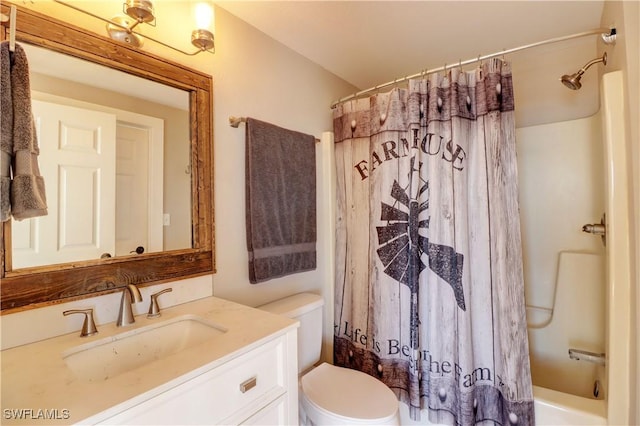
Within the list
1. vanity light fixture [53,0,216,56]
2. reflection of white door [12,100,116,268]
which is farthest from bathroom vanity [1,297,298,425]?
vanity light fixture [53,0,216,56]

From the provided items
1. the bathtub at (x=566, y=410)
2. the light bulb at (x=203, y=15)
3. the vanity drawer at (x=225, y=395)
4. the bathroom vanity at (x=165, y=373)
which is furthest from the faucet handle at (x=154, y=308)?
the bathtub at (x=566, y=410)

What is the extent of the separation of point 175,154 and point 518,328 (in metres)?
1.72

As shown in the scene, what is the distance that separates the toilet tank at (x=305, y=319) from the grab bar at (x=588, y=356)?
4.62ft

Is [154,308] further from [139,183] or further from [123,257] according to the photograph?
[139,183]

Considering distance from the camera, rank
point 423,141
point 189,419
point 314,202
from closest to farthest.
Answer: point 189,419
point 423,141
point 314,202

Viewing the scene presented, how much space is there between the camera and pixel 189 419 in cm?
73

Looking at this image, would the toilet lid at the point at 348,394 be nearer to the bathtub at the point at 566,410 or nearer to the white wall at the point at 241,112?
the white wall at the point at 241,112

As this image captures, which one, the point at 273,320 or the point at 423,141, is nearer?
the point at 273,320

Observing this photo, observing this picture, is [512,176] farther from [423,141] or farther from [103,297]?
[103,297]

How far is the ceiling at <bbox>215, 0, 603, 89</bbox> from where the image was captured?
56.5 inches

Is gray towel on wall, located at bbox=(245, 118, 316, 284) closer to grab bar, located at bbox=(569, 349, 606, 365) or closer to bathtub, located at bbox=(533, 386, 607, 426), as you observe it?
bathtub, located at bbox=(533, 386, 607, 426)

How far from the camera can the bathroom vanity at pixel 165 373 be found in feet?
2.03

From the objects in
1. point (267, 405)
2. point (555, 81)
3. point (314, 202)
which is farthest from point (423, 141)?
point (267, 405)

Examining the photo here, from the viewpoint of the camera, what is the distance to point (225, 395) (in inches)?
32.0
